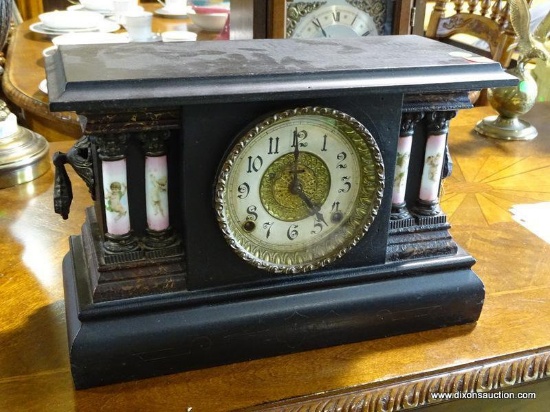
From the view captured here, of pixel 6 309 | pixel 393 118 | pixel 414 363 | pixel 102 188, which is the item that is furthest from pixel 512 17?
pixel 6 309

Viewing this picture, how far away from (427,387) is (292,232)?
23cm

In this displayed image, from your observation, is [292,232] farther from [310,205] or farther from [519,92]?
[519,92]

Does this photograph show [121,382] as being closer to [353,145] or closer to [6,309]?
[6,309]

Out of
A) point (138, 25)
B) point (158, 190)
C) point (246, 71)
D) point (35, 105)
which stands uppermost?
point (246, 71)

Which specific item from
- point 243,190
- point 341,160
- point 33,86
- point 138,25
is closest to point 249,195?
point 243,190

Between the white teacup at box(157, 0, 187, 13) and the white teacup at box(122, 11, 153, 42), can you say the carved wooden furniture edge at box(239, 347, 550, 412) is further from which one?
the white teacup at box(157, 0, 187, 13)

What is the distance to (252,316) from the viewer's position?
29.5 inches

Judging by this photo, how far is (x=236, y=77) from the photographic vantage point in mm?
671

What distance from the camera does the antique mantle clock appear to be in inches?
26.7

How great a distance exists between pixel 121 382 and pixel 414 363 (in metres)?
0.34

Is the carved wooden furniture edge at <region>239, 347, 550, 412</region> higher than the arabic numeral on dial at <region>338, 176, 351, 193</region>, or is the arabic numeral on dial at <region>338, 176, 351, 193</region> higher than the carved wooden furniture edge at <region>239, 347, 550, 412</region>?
the arabic numeral on dial at <region>338, 176, 351, 193</region>

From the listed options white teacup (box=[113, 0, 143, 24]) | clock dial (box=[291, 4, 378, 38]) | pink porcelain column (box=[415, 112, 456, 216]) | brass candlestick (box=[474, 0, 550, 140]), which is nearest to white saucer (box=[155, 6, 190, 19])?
white teacup (box=[113, 0, 143, 24])

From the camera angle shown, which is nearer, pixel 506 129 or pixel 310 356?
pixel 310 356

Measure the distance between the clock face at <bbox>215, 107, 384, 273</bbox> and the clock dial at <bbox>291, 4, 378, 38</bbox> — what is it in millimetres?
834
